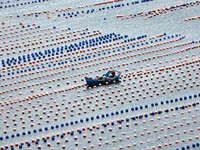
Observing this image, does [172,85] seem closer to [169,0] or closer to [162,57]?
[162,57]

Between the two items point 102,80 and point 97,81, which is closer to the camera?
point 97,81

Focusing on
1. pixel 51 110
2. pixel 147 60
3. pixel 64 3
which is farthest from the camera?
pixel 64 3

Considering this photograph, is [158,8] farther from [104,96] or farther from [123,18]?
[104,96]

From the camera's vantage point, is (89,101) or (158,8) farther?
(158,8)

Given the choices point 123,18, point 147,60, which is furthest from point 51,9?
point 147,60

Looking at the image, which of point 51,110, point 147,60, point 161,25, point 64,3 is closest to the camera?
point 51,110

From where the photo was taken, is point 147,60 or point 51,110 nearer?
point 51,110

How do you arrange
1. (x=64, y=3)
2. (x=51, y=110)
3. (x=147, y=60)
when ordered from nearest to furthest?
1. (x=51, y=110)
2. (x=147, y=60)
3. (x=64, y=3)

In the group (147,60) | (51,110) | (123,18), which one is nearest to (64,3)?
(123,18)

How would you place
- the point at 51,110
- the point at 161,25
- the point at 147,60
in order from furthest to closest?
the point at 161,25 → the point at 147,60 → the point at 51,110
